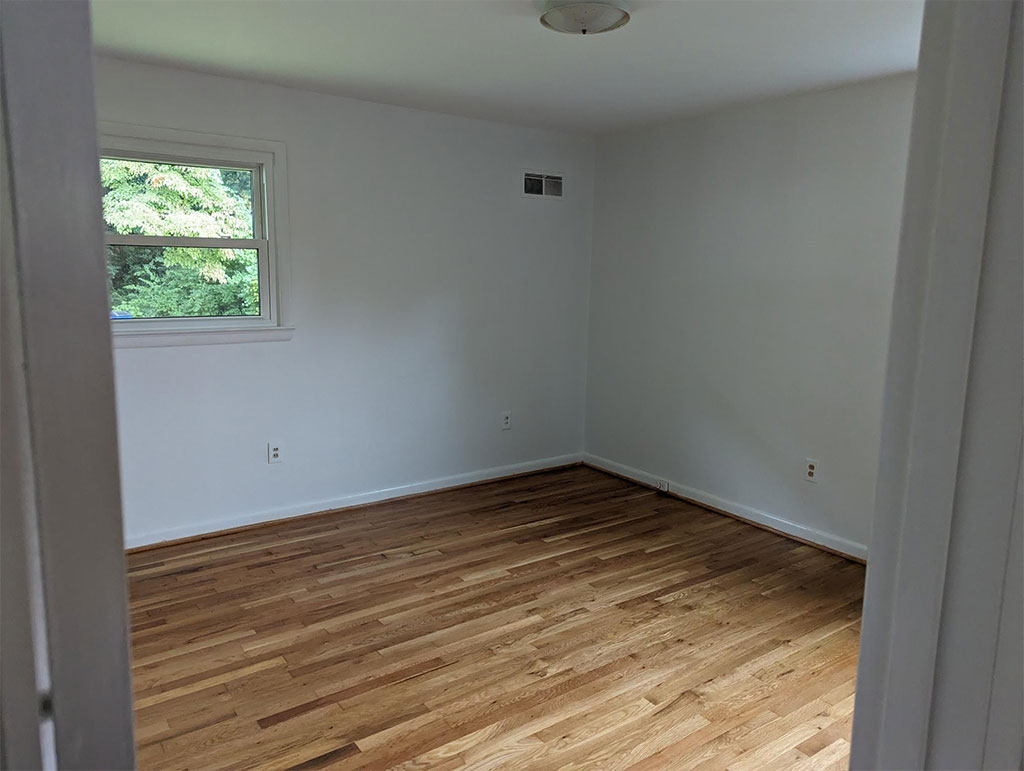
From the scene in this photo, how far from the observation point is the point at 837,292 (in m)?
3.54

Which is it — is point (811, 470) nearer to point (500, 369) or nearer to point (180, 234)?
point (500, 369)

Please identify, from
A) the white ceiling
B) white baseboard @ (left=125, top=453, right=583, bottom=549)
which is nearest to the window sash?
the white ceiling

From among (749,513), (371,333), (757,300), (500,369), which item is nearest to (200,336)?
(371,333)

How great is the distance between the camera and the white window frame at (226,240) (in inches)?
131

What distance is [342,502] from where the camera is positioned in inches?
164

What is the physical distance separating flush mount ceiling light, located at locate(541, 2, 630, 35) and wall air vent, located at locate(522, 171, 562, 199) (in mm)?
2021

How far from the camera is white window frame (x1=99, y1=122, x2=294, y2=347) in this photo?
3334 mm

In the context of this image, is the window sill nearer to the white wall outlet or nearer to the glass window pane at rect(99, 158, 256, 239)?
the glass window pane at rect(99, 158, 256, 239)

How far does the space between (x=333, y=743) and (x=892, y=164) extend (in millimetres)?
3367

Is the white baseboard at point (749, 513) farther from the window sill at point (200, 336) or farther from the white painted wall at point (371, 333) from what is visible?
the window sill at point (200, 336)

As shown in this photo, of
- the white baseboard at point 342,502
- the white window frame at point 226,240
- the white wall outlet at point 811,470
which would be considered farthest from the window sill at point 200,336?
the white wall outlet at point 811,470

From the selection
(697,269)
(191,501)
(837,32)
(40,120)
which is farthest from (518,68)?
(40,120)

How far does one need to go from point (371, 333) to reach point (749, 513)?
248 cm

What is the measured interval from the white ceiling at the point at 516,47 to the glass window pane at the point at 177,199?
20.4 inches
